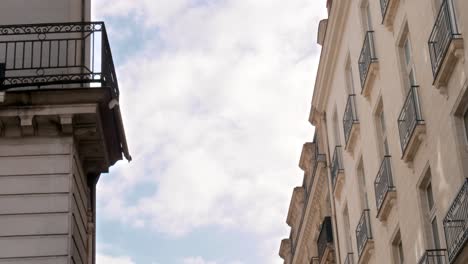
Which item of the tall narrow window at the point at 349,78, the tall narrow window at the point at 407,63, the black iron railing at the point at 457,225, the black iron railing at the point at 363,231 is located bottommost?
the black iron railing at the point at 457,225

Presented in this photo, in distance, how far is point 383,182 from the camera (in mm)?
26016

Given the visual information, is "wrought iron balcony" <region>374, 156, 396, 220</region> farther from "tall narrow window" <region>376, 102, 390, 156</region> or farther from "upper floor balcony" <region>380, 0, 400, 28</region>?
"upper floor balcony" <region>380, 0, 400, 28</region>

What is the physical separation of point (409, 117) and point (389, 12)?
9.46ft

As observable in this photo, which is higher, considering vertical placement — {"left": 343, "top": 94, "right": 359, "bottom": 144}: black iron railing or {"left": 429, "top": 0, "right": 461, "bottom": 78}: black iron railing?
{"left": 343, "top": 94, "right": 359, "bottom": 144}: black iron railing

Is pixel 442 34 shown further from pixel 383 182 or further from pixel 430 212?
pixel 383 182

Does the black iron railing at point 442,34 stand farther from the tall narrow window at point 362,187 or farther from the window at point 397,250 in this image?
the tall narrow window at point 362,187

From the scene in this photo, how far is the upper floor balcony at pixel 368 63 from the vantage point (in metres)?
26.9

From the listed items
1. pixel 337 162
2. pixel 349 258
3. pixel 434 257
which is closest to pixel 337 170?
pixel 337 162

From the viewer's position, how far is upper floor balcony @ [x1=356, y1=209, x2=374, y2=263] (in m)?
28.0

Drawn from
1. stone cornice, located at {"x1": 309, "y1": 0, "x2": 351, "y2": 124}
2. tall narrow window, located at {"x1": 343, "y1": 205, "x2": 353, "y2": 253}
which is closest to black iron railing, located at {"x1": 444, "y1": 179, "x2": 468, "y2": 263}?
stone cornice, located at {"x1": 309, "y1": 0, "x2": 351, "y2": 124}

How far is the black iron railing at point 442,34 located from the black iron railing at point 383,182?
16.1ft

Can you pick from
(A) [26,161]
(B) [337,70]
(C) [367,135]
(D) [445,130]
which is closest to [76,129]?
(A) [26,161]

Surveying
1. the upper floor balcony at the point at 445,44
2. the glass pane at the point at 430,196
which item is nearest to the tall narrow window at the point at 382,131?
the glass pane at the point at 430,196

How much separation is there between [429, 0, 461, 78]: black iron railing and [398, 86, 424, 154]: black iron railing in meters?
1.54
